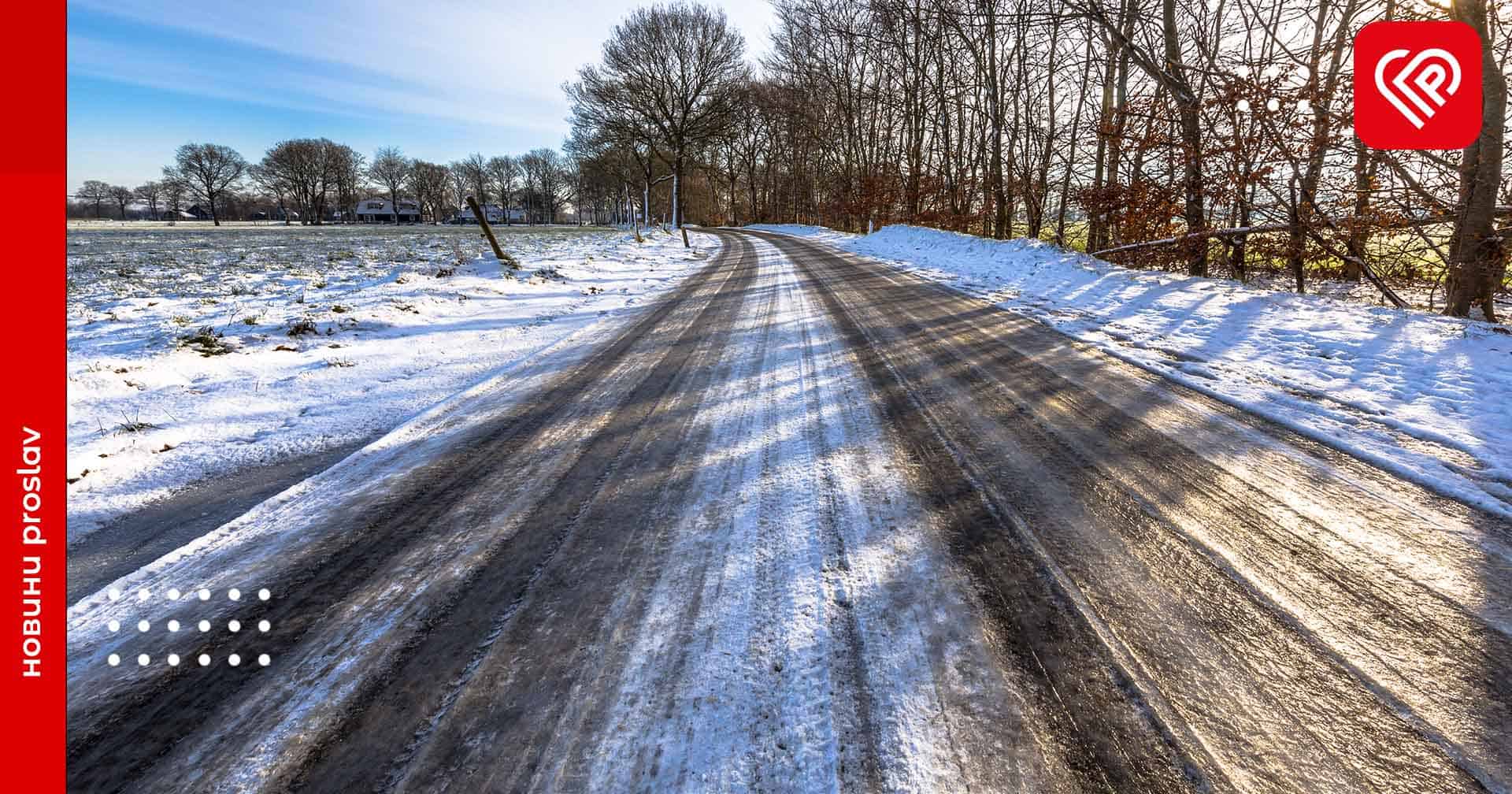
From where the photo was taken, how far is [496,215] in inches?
3821

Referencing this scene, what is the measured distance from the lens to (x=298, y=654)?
5.62ft

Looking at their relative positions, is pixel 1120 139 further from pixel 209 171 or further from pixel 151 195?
pixel 151 195

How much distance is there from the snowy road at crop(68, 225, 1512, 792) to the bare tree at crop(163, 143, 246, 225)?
3826 inches

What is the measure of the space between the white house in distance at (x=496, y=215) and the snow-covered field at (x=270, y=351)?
A: 84.9m

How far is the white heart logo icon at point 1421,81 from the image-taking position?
6.55 m

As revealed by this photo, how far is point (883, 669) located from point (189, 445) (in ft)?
13.6

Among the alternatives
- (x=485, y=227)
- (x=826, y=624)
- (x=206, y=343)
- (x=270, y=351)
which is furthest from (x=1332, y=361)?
(x=485, y=227)

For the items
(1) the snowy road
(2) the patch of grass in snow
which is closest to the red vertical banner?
(1) the snowy road

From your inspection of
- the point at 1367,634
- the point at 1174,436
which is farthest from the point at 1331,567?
the point at 1174,436

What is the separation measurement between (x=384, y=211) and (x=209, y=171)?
2554 cm

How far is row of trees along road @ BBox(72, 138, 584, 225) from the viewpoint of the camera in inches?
2805

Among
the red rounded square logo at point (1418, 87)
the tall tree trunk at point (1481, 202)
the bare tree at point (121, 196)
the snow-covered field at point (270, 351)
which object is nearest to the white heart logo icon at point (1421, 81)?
the red rounded square logo at point (1418, 87)

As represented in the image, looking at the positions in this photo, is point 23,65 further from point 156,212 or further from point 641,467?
point 156,212

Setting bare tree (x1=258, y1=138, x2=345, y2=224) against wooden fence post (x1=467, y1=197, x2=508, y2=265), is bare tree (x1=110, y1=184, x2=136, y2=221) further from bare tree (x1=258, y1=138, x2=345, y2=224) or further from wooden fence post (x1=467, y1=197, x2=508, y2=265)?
wooden fence post (x1=467, y1=197, x2=508, y2=265)
